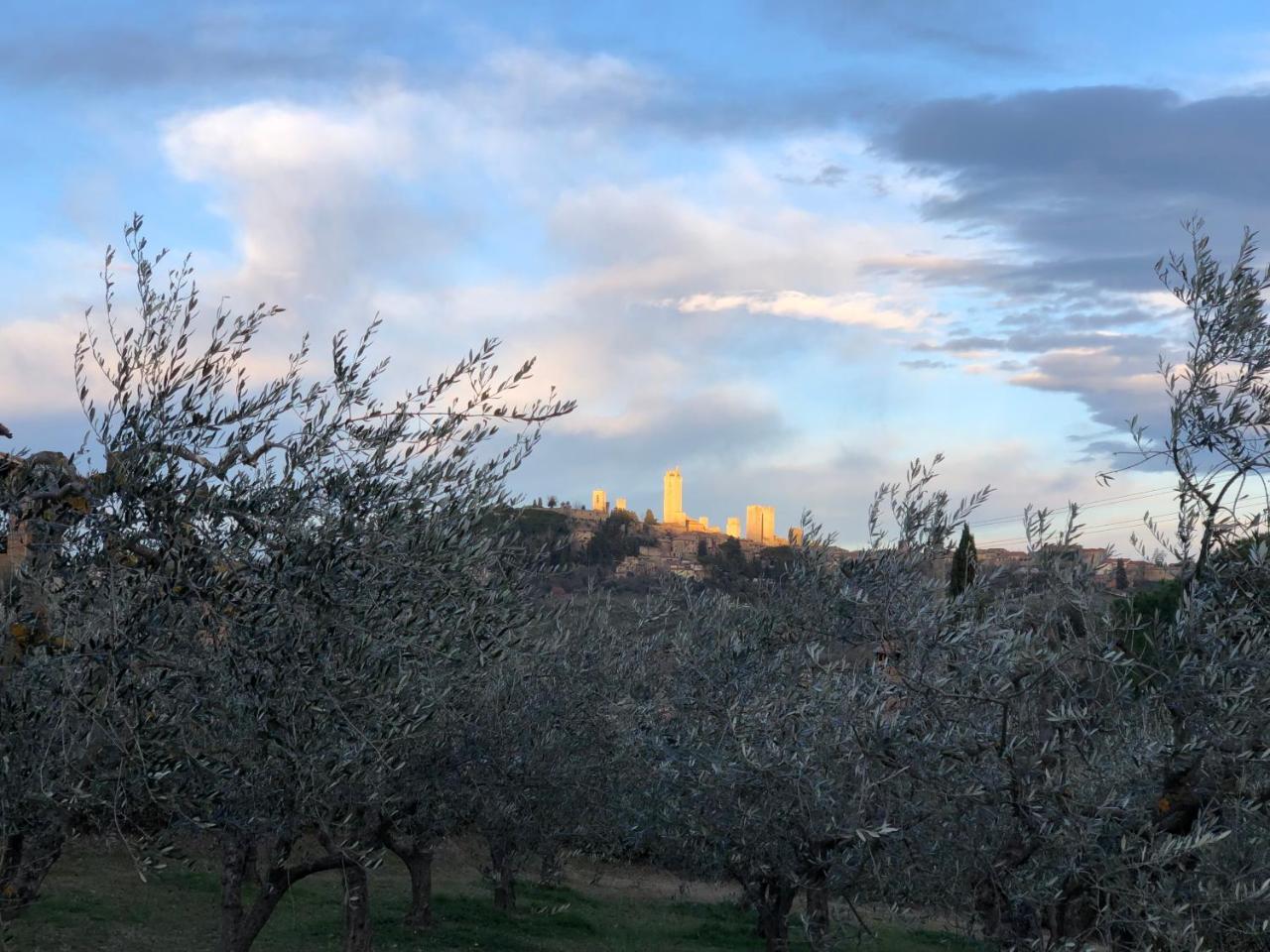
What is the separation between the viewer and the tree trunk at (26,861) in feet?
36.0

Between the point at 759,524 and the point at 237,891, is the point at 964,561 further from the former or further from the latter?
the point at 759,524

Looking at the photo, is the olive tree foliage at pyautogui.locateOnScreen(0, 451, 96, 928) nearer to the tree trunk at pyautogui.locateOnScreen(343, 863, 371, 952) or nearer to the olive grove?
the olive grove

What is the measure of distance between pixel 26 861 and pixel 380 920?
19.7 meters

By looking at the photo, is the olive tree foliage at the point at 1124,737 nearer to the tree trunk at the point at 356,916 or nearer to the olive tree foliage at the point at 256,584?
the olive tree foliage at the point at 256,584

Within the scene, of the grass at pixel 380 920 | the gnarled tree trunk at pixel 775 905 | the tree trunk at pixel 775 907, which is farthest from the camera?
the grass at pixel 380 920

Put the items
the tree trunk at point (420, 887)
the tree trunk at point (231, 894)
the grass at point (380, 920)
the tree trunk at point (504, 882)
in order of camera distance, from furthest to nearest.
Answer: the tree trunk at point (504, 882) → the tree trunk at point (420, 887) → the grass at point (380, 920) → the tree trunk at point (231, 894)

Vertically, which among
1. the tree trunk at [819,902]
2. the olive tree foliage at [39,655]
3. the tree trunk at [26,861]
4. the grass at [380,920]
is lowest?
the grass at [380,920]

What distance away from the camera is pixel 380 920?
29906 mm

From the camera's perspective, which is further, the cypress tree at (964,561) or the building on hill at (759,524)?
the building on hill at (759,524)

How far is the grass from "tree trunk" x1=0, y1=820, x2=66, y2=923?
1175 cm

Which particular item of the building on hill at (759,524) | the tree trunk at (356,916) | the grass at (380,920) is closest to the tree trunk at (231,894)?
the tree trunk at (356,916)

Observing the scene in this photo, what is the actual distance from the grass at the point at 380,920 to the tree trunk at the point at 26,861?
11749 mm

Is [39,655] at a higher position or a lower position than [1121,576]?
lower

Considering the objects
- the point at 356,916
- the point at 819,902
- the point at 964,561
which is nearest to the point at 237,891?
the point at 356,916
